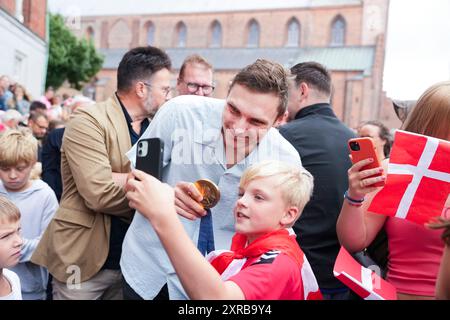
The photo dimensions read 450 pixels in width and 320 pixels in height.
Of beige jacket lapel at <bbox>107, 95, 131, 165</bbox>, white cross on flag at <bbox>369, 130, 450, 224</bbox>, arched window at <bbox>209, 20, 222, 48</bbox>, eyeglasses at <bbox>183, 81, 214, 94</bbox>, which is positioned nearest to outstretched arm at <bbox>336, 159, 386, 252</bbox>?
white cross on flag at <bbox>369, 130, 450, 224</bbox>

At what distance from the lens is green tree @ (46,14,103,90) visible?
99.3 ft

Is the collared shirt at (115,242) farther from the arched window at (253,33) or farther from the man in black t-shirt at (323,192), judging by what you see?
the arched window at (253,33)

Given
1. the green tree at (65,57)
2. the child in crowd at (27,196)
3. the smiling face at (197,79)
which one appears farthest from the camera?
the green tree at (65,57)

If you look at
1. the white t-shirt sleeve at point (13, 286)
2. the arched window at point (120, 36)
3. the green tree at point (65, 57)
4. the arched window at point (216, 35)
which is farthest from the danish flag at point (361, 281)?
the arched window at point (120, 36)

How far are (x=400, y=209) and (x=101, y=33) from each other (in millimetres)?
50024

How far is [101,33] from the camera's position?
4806 centimetres

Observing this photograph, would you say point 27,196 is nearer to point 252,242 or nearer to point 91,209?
point 91,209

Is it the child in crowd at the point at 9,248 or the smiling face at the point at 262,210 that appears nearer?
the smiling face at the point at 262,210

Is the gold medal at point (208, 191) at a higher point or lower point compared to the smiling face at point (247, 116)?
lower

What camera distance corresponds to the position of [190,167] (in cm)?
220

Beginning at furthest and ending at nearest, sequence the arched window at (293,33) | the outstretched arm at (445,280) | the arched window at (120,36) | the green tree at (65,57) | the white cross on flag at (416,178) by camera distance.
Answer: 1. the arched window at (120,36)
2. the arched window at (293,33)
3. the green tree at (65,57)
4. the white cross on flag at (416,178)
5. the outstretched arm at (445,280)

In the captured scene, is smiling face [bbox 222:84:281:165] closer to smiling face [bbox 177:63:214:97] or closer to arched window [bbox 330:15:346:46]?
smiling face [bbox 177:63:214:97]

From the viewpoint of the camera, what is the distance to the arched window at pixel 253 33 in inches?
1724

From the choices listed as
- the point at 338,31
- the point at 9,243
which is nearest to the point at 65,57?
the point at 338,31
